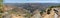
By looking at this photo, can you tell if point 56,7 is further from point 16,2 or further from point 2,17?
point 2,17

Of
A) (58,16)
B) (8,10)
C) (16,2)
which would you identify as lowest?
(58,16)

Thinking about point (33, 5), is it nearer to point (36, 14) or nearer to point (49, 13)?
point (36, 14)

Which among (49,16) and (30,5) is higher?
(30,5)

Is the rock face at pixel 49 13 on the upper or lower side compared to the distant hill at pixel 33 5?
lower

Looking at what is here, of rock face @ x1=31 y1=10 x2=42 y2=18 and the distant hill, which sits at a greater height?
the distant hill

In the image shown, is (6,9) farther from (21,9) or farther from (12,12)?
(21,9)

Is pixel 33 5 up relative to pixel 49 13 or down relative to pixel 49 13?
up

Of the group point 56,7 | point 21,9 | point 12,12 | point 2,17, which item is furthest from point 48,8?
point 2,17

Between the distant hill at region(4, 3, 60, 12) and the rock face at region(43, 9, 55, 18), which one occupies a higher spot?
the distant hill at region(4, 3, 60, 12)

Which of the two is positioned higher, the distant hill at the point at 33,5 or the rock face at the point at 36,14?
the distant hill at the point at 33,5

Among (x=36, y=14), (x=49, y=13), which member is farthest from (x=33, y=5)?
(x=49, y=13)

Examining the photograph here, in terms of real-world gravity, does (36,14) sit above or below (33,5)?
below
